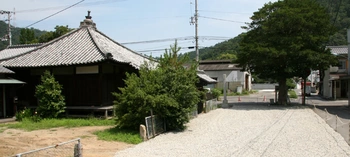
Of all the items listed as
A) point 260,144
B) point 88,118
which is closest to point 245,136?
point 260,144

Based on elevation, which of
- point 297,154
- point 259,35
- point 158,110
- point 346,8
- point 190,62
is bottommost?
point 297,154

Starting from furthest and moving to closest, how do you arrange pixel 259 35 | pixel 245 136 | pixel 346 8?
1. pixel 346 8
2. pixel 259 35
3. pixel 245 136

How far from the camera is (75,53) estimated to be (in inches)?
728

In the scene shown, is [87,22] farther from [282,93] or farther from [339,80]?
[339,80]

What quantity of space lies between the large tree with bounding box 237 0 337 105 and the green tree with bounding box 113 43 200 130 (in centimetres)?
1415

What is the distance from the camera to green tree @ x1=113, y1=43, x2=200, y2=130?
43.5 feet

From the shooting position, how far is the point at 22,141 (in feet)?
38.9

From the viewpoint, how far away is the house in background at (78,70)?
56.8 ft

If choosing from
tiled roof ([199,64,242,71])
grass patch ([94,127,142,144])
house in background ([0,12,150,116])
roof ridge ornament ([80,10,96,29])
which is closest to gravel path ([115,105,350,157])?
grass patch ([94,127,142,144])

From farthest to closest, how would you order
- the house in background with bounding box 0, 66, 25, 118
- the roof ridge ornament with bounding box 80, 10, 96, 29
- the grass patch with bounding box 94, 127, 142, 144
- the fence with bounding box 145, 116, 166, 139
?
the roof ridge ornament with bounding box 80, 10, 96, 29 < the house in background with bounding box 0, 66, 25, 118 < the fence with bounding box 145, 116, 166, 139 < the grass patch with bounding box 94, 127, 142, 144

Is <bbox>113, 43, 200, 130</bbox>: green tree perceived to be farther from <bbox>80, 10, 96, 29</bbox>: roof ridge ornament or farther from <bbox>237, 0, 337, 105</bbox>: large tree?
<bbox>237, 0, 337, 105</bbox>: large tree

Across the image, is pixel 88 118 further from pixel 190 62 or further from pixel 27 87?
pixel 190 62

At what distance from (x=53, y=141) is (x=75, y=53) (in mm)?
7908

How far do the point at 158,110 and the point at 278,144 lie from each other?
17.0ft
